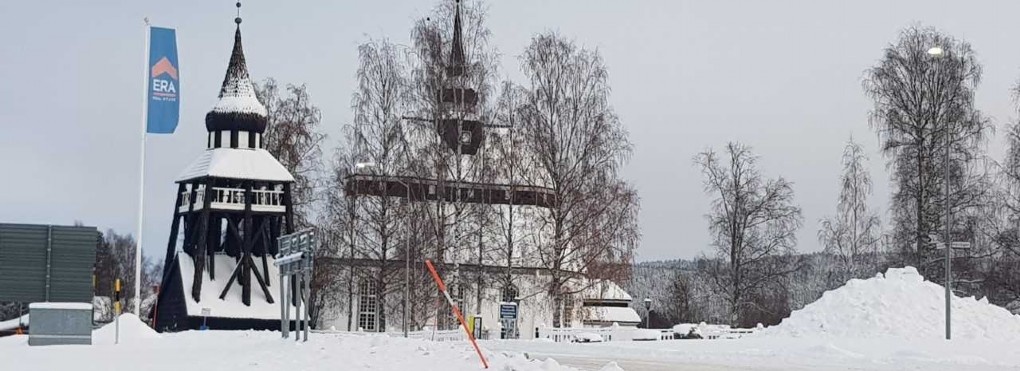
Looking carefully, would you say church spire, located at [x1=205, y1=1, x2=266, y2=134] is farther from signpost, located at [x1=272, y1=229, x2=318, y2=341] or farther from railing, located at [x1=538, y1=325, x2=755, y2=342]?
signpost, located at [x1=272, y1=229, x2=318, y2=341]

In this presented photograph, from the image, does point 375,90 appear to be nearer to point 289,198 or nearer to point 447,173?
point 447,173

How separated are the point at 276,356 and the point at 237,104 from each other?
3919 cm

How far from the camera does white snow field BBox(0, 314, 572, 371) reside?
2478cm

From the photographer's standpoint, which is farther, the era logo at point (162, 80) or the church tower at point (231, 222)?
the church tower at point (231, 222)

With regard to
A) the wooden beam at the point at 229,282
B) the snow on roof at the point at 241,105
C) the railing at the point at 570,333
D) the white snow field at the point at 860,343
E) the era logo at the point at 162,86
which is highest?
the snow on roof at the point at 241,105

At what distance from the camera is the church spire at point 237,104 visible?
65.4 meters

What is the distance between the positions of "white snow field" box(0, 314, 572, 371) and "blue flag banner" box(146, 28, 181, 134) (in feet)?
35.8

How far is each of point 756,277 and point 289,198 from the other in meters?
22.2

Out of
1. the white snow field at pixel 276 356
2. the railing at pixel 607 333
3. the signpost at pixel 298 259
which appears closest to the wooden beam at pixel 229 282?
the railing at pixel 607 333

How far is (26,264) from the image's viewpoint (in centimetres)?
3244

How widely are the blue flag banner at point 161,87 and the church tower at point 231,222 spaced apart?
1895cm

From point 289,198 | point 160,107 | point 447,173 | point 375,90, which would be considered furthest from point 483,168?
point 160,107

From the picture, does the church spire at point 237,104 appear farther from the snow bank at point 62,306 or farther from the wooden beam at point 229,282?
the snow bank at point 62,306

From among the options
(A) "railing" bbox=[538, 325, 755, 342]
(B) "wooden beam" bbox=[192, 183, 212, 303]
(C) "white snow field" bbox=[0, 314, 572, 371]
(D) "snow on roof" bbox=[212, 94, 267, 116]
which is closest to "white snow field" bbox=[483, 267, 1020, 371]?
(C) "white snow field" bbox=[0, 314, 572, 371]
